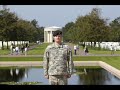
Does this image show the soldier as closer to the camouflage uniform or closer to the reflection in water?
the camouflage uniform

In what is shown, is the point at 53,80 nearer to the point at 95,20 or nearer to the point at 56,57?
the point at 56,57

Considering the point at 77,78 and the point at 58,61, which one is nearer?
the point at 58,61

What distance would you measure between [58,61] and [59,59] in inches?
1.1

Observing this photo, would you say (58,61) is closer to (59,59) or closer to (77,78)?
(59,59)

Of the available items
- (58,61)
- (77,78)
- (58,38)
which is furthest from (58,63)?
(77,78)

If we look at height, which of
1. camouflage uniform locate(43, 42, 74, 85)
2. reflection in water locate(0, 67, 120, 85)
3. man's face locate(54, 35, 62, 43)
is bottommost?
reflection in water locate(0, 67, 120, 85)

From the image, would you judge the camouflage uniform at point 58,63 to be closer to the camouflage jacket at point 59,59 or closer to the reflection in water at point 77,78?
the camouflage jacket at point 59,59

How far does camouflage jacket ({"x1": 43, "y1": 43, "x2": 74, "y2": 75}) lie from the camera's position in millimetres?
4648

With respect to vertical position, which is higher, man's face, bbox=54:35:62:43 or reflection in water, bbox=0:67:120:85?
man's face, bbox=54:35:62:43

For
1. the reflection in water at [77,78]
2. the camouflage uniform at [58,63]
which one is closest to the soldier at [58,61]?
the camouflage uniform at [58,63]

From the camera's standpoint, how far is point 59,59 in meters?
4.65

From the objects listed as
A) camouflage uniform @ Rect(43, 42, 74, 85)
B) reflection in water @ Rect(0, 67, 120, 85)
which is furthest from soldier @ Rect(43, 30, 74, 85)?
reflection in water @ Rect(0, 67, 120, 85)

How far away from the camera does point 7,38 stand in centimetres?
4912
